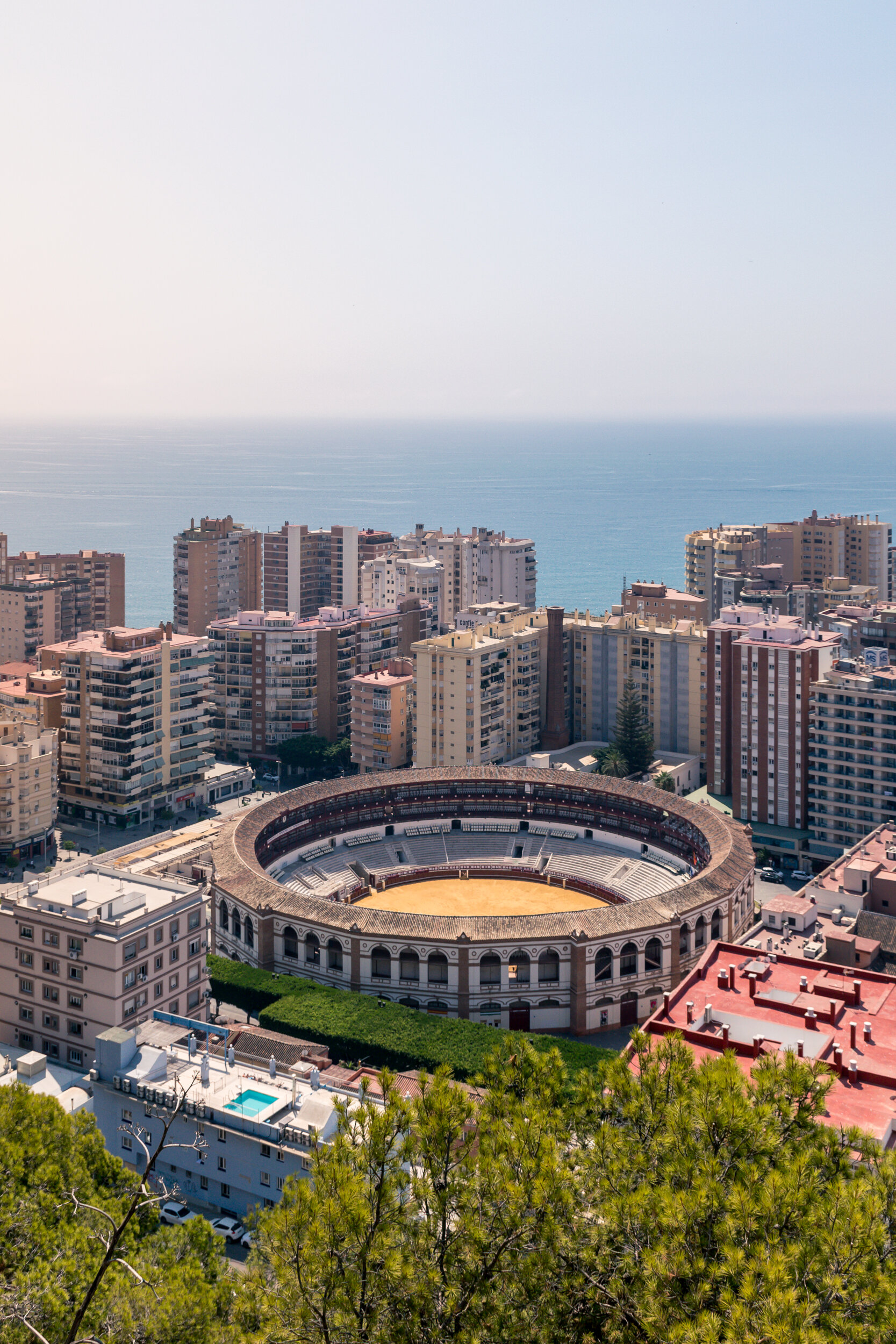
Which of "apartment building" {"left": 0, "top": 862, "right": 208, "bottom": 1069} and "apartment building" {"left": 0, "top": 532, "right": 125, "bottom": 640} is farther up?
"apartment building" {"left": 0, "top": 532, "right": 125, "bottom": 640}

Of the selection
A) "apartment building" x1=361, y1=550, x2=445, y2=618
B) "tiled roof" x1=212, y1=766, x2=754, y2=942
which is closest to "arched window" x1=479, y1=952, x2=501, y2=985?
"tiled roof" x1=212, y1=766, x2=754, y2=942

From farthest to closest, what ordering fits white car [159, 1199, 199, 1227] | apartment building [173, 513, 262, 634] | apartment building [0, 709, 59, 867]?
apartment building [173, 513, 262, 634] → apartment building [0, 709, 59, 867] → white car [159, 1199, 199, 1227]

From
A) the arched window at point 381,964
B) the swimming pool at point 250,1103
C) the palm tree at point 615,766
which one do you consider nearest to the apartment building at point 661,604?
the palm tree at point 615,766

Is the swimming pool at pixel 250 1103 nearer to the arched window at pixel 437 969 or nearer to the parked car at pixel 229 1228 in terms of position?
the parked car at pixel 229 1228

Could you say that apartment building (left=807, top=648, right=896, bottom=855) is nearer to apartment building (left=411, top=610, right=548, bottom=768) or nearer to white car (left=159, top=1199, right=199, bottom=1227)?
apartment building (left=411, top=610, right=548, bottom=768)

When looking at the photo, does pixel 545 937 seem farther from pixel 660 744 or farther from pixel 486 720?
pixel 660 744

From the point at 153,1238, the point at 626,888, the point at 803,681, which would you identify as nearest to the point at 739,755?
the point at 803,681
